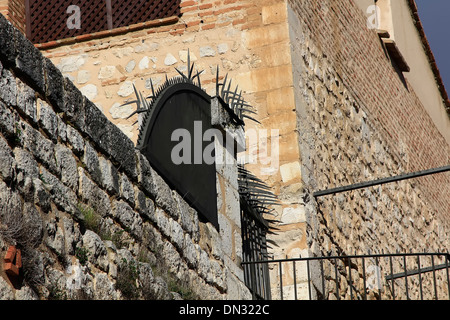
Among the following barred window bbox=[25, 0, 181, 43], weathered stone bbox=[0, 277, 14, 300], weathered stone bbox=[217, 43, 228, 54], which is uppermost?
barred window bbox=[25, 0, 181, 43]

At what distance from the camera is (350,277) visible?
7.31 m

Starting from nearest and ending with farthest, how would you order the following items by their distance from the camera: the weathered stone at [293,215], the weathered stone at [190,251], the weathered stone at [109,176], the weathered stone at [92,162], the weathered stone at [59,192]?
1. the weathered stone at [59,192]
2. the weathered stone at [92,162]
3. the weathered stone at [109,176]
4. the weathered stone at [190,251]
5. the weathered stone at [293,215]

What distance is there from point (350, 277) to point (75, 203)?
358cm

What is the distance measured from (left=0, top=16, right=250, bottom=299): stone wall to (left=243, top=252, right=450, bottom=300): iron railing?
1376 mm

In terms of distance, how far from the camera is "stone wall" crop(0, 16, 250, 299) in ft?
12.5

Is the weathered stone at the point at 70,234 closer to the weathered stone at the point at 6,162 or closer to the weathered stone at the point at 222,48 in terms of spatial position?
the weathered stone at the point at 6,162

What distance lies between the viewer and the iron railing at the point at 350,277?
6.88 m

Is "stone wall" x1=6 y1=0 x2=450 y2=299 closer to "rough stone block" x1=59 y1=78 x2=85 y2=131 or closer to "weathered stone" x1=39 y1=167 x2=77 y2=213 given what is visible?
"rough stone block" x1=59 y1=78 x2=85 y2=131

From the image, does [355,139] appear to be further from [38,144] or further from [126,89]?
[38,144]

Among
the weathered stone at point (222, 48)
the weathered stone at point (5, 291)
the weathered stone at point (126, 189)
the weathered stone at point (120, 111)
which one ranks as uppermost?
the weathered stone at point (222, 48)

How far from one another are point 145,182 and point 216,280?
1030 millimetres

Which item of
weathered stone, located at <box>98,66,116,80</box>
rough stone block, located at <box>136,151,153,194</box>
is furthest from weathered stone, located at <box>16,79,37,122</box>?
weathered stone, located at <box>98,66,116,80</box>

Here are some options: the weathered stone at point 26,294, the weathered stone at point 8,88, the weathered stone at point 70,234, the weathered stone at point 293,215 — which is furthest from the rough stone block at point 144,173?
the weathered stone at point 293,215

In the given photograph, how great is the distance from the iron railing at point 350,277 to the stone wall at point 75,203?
138 centimetres
